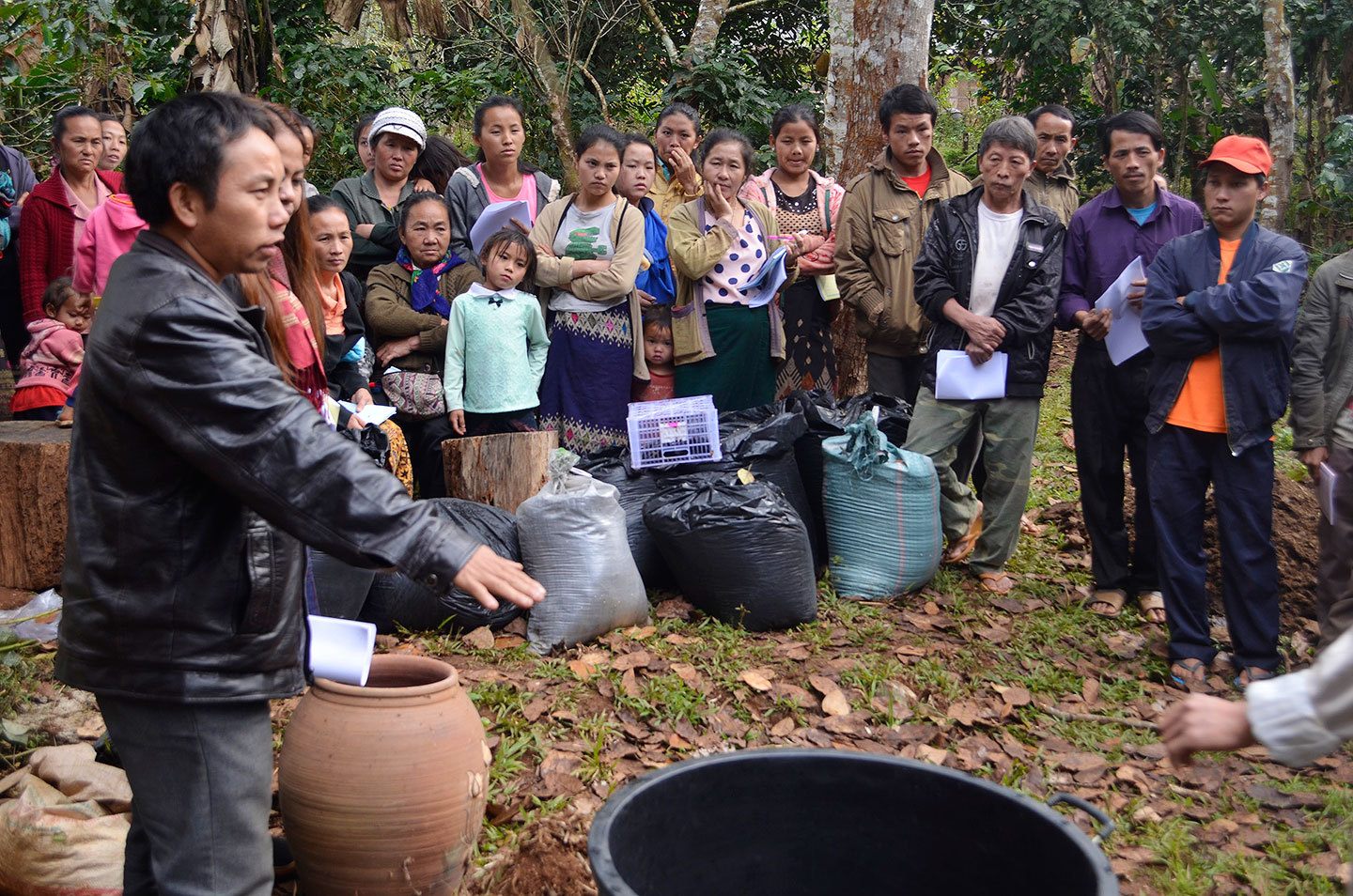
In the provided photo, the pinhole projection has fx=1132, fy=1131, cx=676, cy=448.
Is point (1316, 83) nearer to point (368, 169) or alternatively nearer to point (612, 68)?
point (612, 68)

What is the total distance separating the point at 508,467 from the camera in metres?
5.53

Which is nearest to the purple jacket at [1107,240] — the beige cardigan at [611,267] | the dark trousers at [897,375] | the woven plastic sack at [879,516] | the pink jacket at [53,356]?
the dark trousers at [897,375]

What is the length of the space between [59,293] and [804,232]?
3.90 m

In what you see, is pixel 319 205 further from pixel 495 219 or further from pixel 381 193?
pixel 495 219

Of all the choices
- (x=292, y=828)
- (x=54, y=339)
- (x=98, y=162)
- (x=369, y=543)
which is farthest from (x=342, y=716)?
(x=98, y=162)

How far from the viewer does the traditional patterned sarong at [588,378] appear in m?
5.95

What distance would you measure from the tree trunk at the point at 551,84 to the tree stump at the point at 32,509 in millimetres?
5586

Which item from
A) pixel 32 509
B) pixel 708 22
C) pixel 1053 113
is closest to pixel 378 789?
pixel 32 509

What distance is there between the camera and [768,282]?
20.1 ft

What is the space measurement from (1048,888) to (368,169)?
18.1 feet

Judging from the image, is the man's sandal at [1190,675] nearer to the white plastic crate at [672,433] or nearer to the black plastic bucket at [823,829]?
the white plastic crate at [672,433]

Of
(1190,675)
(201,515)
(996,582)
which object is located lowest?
(1190,675)

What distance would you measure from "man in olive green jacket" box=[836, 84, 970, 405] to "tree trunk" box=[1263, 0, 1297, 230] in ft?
14.1

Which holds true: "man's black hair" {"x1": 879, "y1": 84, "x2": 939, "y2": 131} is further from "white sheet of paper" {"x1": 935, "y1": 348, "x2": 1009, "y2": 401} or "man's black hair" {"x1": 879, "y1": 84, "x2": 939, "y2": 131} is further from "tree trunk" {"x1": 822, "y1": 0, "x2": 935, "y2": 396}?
"white sheet of paper" {"x1": 935, "y1": 348, "x2": 1009, "y2": 401}
